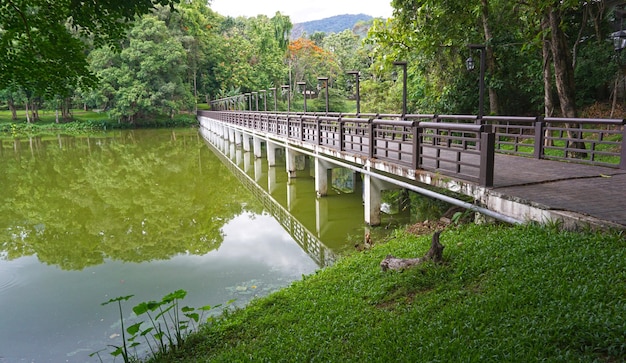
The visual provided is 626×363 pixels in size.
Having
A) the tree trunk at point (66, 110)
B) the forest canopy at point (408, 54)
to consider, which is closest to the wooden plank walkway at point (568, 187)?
the forest canopy at point (408, 54)

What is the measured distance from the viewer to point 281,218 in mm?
13062

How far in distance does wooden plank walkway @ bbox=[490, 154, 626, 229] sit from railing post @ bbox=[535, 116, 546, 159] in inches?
24.5

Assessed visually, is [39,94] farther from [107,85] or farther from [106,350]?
[107,85]

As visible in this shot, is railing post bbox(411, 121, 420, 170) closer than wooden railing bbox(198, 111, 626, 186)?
No

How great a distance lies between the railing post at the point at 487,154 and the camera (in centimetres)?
630

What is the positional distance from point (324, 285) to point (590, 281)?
3442 mm

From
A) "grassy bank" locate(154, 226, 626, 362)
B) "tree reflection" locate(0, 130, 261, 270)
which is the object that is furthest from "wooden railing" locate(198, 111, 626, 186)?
"tree reflection" locate(0, 130, 261, 270)

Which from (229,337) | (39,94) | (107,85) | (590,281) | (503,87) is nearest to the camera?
(590,281)

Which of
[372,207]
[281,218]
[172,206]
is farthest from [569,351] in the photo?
[172,206]

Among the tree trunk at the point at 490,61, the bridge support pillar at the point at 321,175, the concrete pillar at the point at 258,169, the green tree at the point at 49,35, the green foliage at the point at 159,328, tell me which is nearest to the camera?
the green foliage at the point at 159,328

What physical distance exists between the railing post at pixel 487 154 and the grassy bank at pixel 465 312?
77cm

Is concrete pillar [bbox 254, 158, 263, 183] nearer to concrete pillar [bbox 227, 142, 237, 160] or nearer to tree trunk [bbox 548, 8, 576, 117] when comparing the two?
concrete pillar [bbox 227, 142, 237, 160]

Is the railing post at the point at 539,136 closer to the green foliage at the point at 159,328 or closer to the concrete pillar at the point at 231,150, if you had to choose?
the green foliage at the point at 159,328

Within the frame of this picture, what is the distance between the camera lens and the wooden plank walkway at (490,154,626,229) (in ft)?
17.7
